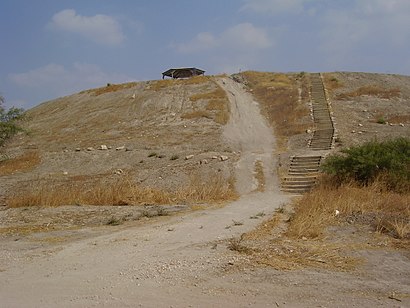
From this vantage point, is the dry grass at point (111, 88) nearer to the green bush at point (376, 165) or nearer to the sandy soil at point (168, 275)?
the green bush at point (376, 165)

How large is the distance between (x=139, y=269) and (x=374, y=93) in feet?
100

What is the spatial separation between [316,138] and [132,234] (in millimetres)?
15852

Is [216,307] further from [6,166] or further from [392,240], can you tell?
[6,166]

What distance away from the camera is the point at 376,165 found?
42.0ft

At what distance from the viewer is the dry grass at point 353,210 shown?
790cm

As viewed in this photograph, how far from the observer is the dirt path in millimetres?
5113

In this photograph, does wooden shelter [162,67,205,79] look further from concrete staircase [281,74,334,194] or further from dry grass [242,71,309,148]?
concrete staircase [281,74,334,194]

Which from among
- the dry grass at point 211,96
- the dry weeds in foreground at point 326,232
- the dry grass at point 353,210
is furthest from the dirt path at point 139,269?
the dry grass at point 211,96

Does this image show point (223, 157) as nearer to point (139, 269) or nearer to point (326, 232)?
point (326, 232)

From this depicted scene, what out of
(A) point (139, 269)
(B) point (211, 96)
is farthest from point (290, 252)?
(B) point (211, 96)

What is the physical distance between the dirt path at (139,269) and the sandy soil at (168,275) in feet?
0.04

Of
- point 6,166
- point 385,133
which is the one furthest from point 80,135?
point 385,133

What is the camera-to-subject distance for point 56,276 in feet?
20.1

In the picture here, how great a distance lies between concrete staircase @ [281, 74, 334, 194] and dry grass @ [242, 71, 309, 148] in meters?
0.94
